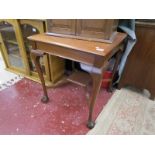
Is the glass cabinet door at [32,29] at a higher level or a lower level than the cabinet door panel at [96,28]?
lower

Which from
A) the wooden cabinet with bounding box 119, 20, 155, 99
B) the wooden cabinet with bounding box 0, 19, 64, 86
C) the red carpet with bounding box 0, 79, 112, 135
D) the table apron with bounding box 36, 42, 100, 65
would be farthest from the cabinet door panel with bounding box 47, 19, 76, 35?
the red carpet with bounding box 0, 79, 112, 135

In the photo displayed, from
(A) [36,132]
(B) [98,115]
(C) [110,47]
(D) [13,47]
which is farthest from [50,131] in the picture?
(D) [13,47]

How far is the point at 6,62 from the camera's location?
2.20 meters

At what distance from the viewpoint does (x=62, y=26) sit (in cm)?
120

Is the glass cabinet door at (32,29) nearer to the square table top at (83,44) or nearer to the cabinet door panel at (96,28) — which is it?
the square table top at (83,44)

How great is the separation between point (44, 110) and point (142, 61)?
119cm

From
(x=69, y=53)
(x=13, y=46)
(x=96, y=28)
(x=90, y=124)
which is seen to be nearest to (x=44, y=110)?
(x=90, y=124)

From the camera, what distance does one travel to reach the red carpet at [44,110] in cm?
133

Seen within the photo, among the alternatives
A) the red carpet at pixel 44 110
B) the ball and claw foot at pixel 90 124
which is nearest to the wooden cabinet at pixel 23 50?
the red carpet at pixel 44 110

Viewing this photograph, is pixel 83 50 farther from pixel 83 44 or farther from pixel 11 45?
pixel 11 45

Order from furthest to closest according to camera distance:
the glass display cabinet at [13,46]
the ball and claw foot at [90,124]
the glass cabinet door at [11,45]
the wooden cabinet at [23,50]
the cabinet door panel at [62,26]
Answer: the glass cabinet door at [11,45], the glass display cabinet at [13,46], the wooden cabinet at [23,50], the ball and claw foot at [90,124], the cabinet door panel at [62,26]

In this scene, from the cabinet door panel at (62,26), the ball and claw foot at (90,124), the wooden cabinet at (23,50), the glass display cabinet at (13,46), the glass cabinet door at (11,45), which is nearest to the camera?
the cabinet door panel at (62,26)
